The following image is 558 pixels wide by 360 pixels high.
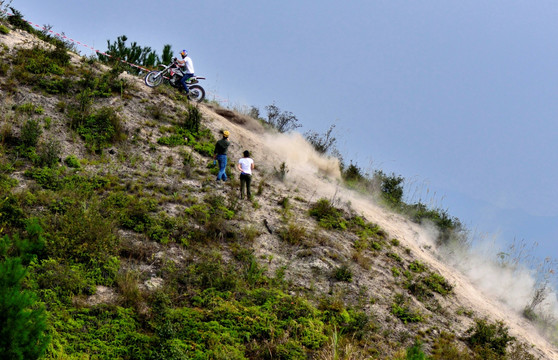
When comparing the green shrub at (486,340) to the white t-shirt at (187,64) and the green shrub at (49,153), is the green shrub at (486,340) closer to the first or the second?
the green shrub at (49,153)

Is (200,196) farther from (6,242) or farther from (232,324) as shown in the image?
(6,242)

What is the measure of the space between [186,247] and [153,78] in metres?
9.89

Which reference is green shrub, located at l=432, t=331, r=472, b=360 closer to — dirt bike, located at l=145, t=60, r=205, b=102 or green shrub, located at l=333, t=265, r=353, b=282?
green shrub, located at l=333, t=265, r=353, b=282

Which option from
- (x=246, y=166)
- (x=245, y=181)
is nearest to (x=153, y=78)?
(x=246, y=166)

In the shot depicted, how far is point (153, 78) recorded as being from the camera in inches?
706

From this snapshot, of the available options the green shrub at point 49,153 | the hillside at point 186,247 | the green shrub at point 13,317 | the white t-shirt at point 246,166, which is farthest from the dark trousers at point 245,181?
the green shrub at point 13,317

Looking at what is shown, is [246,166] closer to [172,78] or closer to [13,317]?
[172,78]

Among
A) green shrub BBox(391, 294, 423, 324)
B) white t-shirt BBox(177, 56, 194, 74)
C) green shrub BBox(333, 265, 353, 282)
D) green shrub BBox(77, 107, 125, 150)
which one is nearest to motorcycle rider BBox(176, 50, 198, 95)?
white t-shirt BBox(177, 56, 194, 74)

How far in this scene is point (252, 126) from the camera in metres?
23.2

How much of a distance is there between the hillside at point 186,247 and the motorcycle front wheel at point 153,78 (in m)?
0.37

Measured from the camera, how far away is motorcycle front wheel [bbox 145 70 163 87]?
1783cm

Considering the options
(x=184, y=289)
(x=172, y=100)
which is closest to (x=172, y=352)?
(x=184, y=289)

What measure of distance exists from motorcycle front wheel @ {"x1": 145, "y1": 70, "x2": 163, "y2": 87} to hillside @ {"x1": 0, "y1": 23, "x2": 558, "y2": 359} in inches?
14.6

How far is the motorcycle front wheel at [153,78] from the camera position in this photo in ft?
58.5
